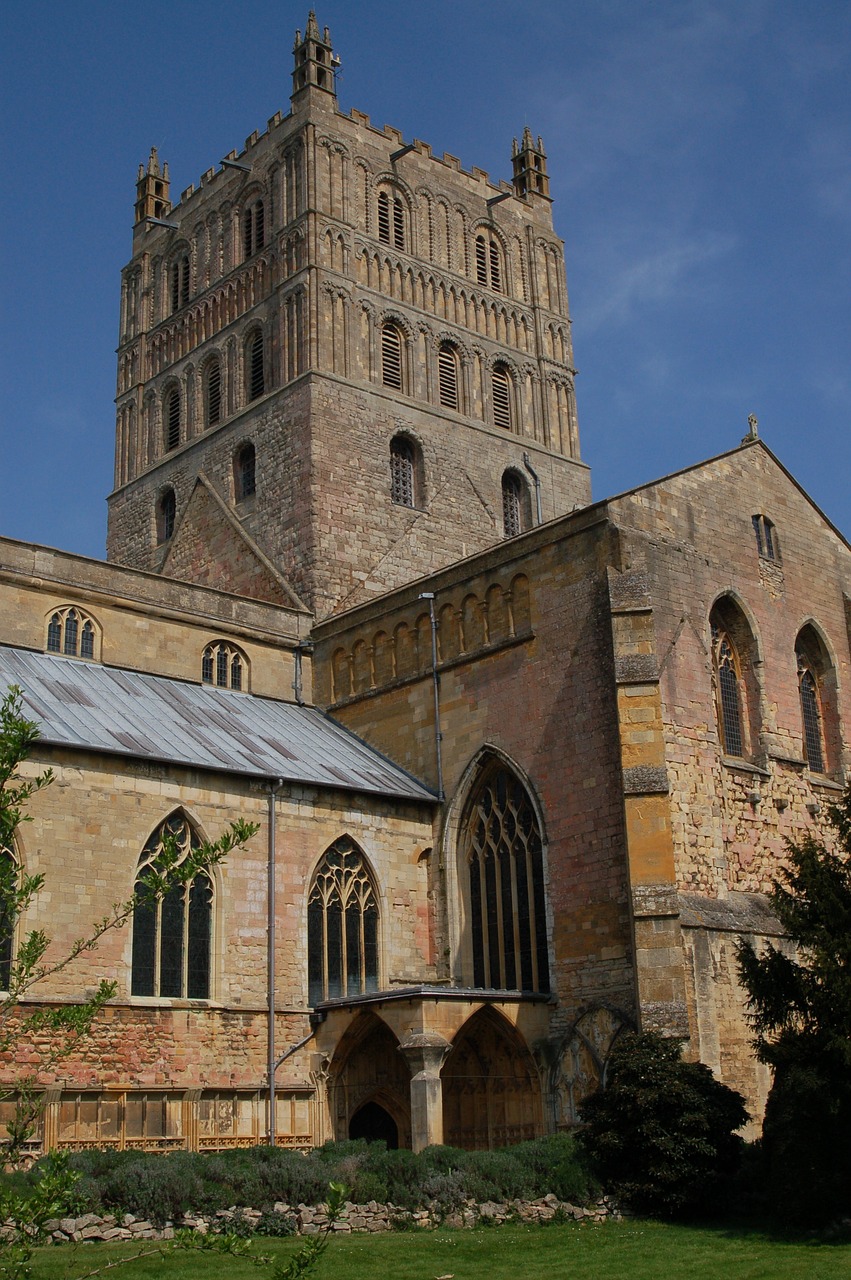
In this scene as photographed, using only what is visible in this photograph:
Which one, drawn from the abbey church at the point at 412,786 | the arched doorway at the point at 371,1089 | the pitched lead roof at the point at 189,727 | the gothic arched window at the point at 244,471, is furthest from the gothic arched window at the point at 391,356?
the arched doorway at the point at 371,1089

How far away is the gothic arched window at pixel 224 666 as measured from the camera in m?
32.9

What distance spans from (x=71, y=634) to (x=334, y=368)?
43.1ft

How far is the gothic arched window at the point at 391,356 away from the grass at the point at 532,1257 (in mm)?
27877

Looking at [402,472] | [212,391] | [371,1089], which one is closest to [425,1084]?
[371,1089]

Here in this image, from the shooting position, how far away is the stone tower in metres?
39.4

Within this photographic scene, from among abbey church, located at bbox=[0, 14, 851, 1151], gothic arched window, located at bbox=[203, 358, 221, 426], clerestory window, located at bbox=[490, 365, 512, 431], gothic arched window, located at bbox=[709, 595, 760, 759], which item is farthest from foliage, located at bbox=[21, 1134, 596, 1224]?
clerestory window, located at bbox=[490, 365, 512, 431]

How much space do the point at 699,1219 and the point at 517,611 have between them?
1277 centimetres

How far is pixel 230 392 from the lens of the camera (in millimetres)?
42781

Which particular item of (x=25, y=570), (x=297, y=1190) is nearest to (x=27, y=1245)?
(x=297, y=1190)

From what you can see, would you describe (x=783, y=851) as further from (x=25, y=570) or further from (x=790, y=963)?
(x=25, y=570)

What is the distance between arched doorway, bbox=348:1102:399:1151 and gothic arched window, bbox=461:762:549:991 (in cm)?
318

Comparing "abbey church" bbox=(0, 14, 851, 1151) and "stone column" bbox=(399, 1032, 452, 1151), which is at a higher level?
"abbey church" bbox=(0, 14, 851, 1151)

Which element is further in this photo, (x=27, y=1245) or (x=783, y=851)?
(x=783, y=851)

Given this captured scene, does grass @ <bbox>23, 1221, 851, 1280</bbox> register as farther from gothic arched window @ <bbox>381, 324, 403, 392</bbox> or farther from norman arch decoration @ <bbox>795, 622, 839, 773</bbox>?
gothic arched window @ <bbox>381, 324, 403, 392</bbox>
